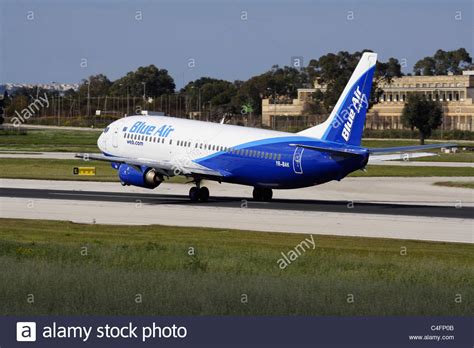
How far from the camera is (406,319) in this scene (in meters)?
22.5

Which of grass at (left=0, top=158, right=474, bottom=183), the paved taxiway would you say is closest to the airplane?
the paved taxiway

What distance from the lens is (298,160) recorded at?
5006 centimetres

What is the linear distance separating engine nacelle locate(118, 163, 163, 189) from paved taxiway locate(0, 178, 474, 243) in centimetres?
96

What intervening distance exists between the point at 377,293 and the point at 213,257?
320 inches

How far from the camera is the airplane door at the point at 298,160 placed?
5002 centimetres

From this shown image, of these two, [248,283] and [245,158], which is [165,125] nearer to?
[245,158]

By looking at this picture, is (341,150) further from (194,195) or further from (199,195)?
(194,195)

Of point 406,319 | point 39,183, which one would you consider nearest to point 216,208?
point 39,183

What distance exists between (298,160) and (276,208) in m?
2.43

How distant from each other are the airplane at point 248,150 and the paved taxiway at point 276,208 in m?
1.35

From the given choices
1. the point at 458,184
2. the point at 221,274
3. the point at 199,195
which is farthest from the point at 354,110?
the point at 221,274

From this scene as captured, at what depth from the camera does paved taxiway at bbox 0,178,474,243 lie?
43125 millimetres

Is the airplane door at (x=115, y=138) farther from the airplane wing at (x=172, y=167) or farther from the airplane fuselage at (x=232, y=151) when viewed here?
the airplane wing at (x=172, y=167)

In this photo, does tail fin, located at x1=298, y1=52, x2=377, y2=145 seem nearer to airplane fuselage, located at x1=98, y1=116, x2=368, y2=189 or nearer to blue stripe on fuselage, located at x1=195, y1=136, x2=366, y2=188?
blue stripe on fuselage, located at x1=195, y1=136, x2=366, y2=188
